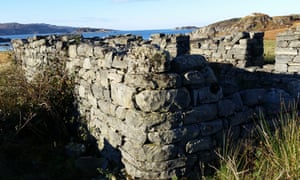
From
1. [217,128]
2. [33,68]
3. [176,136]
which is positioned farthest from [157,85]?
[33,68]

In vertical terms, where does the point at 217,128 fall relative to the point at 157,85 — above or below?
below

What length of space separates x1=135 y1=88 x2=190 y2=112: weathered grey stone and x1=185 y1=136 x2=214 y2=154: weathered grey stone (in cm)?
52

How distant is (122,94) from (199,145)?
124 cm

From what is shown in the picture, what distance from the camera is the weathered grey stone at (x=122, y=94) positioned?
14.3 ft

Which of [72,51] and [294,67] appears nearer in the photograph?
[72,51]

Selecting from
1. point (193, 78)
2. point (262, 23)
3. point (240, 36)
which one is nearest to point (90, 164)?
point (193, 78)

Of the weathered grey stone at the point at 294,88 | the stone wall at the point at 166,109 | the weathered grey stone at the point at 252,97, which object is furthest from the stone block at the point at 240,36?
the weathered grey stone at the point at 252,97

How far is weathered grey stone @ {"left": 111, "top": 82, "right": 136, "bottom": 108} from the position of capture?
4.36 metres

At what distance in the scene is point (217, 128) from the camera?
462 centimetres

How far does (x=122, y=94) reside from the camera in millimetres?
4570

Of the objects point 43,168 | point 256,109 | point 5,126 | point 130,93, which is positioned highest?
point 130,93

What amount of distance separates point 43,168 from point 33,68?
4.80 m

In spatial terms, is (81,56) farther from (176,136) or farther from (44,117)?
(176,136)

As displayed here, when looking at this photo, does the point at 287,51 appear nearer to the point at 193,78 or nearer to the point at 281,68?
the point at 281,68
